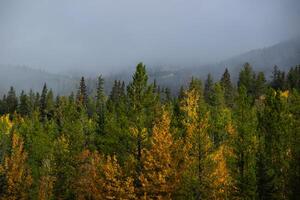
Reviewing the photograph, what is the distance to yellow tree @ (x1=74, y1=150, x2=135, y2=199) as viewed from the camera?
36781 mm

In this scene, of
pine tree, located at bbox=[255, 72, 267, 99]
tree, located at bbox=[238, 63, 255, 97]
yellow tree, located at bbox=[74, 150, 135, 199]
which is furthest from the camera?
tree, located at bbox=[238, 63, 255, 97]

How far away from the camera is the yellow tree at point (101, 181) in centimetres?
3678

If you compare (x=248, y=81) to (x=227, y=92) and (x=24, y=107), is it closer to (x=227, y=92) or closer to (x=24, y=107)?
(x=227, y=92)

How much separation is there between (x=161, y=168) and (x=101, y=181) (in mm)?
7003

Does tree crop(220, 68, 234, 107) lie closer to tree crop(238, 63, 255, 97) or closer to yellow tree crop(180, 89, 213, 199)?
tree crop(238, 63, 255, 97)

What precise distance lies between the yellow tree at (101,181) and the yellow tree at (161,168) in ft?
5.36

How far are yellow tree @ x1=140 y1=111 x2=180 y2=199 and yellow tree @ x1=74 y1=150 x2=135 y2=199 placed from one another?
1634 millimetres

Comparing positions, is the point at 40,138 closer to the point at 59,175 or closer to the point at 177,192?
the point at 59,175

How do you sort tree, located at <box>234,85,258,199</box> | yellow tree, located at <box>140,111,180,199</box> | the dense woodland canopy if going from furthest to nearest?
yellow tree, located at <box>140,111,180,199</box> < tree, located at <box>234,85,258,199</box> < the dense woodland canopy

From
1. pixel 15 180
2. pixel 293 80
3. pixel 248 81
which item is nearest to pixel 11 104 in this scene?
pixel 248 81

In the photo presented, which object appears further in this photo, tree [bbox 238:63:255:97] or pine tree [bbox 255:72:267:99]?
tree [bbox 238:63:255:97]

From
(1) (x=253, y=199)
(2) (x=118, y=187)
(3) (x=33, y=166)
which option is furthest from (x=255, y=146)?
(3) (x=33, y=166)

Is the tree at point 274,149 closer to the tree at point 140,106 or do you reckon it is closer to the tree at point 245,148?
the tree at point 245,148

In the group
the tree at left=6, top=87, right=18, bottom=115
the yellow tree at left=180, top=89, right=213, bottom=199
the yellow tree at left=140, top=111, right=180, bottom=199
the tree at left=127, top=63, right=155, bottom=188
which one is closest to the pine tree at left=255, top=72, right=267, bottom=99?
the tree at left=6, top=87, right=18, bottom=115
